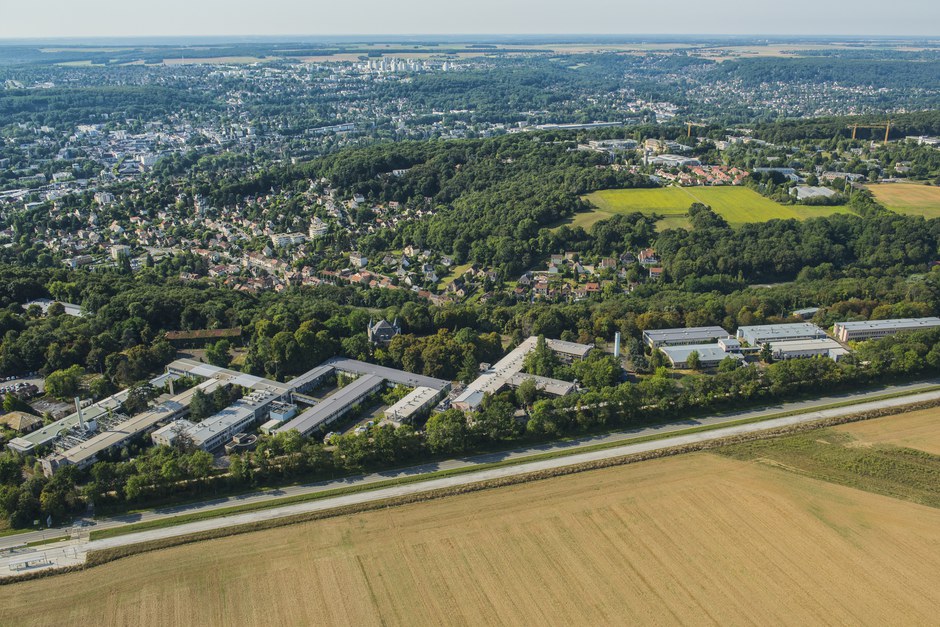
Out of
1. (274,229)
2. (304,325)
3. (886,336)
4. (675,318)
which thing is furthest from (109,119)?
(886,336)

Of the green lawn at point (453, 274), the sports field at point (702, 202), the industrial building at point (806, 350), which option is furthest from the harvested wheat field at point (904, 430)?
the sports field at point (702, 202)

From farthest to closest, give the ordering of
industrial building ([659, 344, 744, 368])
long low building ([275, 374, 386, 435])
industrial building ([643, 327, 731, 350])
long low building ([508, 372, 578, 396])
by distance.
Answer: industrial building ([643, 327, 731, 350])
industrial building ([659, 344, 744, 368])
long low building ([508, 372, 578, 396])
long low building ([275, 374, 386, 435])

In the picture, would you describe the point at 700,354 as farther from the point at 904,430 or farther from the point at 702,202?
the point at 702,202

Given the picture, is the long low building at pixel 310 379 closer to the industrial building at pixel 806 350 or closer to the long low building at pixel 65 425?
the long low building at pixel 65 425

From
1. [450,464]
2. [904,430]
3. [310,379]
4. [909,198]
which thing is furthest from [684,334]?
[909,198]

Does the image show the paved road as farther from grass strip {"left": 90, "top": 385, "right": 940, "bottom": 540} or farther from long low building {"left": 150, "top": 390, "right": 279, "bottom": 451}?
long low building {"left": 150, "top": 390, "right": 279, "bottom": 451}

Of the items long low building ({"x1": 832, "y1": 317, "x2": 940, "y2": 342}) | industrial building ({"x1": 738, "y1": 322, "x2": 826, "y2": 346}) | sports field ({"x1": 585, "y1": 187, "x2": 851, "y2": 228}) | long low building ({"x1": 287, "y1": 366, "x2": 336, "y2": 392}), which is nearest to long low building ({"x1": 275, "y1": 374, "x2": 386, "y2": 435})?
long low building ({"x1": 287, "y1": 366, "x2": 336, "y2": 392})
